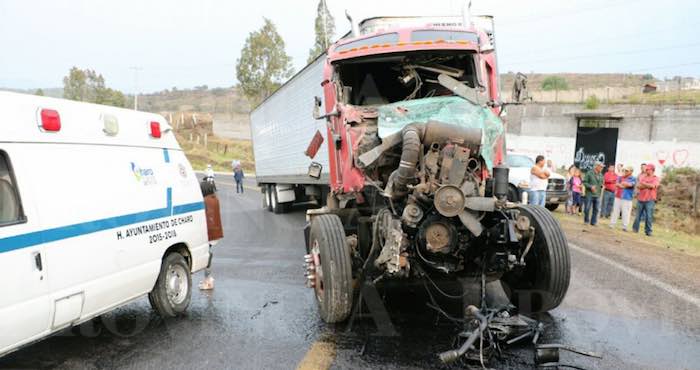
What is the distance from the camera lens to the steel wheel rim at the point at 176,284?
539 cm

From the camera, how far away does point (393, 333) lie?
476cm

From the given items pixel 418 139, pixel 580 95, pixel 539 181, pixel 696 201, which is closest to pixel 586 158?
pixel 696 201

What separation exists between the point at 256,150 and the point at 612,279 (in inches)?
565

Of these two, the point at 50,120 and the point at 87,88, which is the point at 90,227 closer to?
the point at 50,120

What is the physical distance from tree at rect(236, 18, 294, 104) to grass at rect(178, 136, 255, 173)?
16.3 feet

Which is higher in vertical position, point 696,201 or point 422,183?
point 422,183

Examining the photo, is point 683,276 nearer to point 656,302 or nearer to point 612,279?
point 612,279

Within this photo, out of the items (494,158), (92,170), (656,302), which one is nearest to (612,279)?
(656,302)

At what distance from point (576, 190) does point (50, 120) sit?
13173 mm

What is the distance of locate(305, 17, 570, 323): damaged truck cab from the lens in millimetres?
4598

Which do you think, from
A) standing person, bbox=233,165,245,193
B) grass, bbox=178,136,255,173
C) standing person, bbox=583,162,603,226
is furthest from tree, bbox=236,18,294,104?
standing person, bbox=583,162,603,226

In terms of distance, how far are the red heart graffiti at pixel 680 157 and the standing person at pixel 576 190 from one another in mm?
11454

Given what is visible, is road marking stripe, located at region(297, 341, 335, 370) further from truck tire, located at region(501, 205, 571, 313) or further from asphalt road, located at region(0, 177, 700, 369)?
truck tire, located at region(501, 205, 571, 313)

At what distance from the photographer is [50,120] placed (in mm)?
4082
